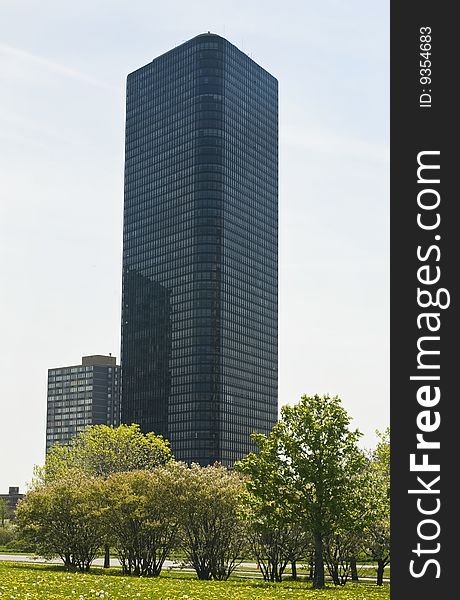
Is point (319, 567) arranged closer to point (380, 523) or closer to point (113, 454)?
point (380, 523)

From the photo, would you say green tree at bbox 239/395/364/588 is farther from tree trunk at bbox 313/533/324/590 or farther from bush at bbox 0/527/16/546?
bush at bbox 0/527/16/546

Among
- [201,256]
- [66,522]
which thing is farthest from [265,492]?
[201,256]

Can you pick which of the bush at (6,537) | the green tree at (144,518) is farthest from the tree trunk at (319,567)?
the bush at (6,537)

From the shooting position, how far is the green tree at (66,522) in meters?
44.4

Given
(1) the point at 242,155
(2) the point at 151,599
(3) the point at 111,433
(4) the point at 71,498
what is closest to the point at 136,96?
(1) the point at 242,155

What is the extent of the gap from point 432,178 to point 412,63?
1.79 m

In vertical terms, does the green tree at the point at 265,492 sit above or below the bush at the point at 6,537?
above

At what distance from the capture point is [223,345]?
17575 cm

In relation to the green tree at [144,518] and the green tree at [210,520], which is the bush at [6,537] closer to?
the green tree at [144,518]

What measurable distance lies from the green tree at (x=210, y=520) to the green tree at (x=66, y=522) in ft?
17.6

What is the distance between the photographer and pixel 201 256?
176m

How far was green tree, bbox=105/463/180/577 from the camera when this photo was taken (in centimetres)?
4166

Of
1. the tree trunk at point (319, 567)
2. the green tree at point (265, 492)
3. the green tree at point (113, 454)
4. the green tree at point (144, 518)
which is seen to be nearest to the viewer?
the tree trunk at point (319, 567)

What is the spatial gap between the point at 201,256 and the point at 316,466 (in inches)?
5592
